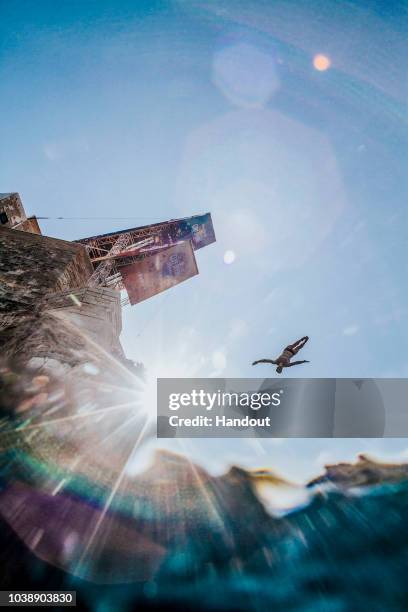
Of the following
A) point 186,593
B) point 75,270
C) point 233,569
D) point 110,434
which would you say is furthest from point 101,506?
point 75,270

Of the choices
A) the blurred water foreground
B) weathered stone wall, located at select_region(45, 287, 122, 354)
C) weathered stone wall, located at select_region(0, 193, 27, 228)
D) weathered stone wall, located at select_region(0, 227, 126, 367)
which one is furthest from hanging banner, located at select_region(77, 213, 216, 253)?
the blurred water foreground

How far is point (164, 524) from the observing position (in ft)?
7.16

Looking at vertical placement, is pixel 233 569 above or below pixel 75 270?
below

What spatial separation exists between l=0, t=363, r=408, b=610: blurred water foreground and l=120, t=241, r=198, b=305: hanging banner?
49.6 feet

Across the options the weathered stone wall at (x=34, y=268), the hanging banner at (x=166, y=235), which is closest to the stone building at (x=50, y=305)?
the weathered stone wall at (x=34, y=268)

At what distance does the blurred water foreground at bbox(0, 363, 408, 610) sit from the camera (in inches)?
72.4

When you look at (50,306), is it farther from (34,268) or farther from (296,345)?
(296,345)

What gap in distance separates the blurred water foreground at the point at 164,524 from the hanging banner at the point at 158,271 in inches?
595

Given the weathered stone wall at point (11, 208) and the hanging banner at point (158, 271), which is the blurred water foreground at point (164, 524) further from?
the weathered stone wall at point (11, 208)

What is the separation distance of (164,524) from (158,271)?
16555 mm

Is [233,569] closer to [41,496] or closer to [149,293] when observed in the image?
[41,496]

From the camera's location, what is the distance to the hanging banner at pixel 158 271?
56.1ft

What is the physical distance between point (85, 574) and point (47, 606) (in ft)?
0.81

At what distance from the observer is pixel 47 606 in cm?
166
